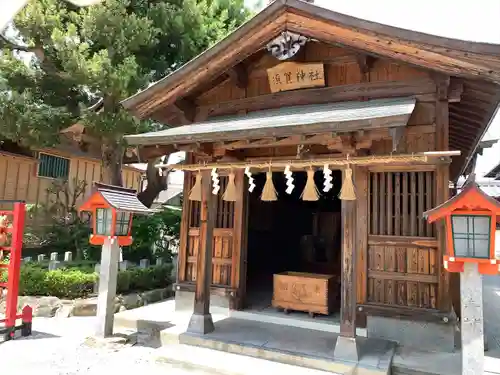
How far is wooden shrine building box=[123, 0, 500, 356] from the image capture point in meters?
5.97

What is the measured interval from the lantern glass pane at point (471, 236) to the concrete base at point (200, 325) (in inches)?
172

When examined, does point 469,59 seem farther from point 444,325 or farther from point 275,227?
point 275,227

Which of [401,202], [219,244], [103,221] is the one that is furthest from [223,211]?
[401,202]

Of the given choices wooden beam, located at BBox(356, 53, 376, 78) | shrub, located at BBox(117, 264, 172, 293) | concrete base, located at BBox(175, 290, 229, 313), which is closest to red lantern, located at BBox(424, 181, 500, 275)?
wooden beam, located at BBox(356, 53, 376, 78)

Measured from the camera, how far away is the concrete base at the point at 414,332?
6188 millimetres

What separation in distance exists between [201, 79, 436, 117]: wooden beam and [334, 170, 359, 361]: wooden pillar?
2.57 m

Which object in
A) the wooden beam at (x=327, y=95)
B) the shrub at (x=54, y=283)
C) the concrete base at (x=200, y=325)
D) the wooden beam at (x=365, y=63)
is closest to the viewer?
the concrete base at (x=200, y=325)

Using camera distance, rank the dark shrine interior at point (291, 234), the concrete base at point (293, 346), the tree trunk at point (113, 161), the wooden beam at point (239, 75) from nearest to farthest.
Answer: the concrete base at point (293, 346), the wooden beam at point (239, 75), the dark shrine interior at point (291, 234), the tree trunk at point (113, 161)

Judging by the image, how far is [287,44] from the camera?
746 centimetres

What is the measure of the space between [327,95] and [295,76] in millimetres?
776

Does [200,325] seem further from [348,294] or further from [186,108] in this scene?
[186,108]

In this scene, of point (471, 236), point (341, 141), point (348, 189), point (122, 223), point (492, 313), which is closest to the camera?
point (471, 236)

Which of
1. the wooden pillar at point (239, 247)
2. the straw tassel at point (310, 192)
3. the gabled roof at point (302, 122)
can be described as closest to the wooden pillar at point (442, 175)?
the gabled roof at point (302, 122)

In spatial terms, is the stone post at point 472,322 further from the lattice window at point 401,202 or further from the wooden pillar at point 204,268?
the wooden pillar at point 204,268
